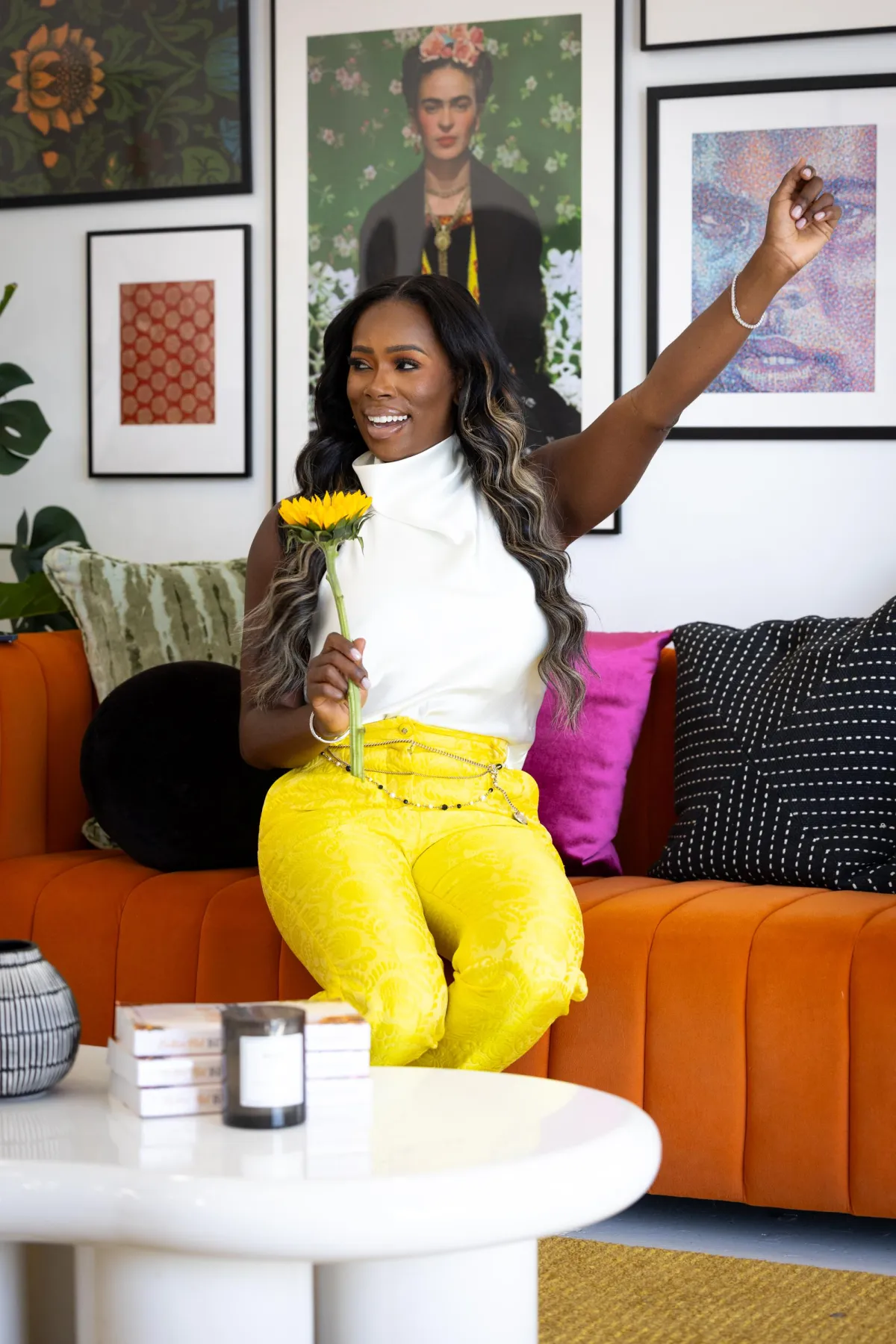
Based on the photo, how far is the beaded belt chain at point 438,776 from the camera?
86.3 inches

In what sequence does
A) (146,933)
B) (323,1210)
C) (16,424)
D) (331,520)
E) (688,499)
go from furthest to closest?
(16,424), (688,499), (146,933), (331,520), (323,1210)

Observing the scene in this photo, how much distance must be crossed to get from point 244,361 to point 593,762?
1.36 m

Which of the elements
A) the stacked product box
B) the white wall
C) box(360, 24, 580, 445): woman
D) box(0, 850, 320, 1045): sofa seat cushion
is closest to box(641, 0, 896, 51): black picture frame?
the white wall

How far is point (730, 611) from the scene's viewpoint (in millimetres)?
3205

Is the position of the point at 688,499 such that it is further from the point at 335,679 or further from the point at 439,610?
the point at 335,679

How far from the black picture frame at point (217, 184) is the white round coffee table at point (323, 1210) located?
2.58 metres

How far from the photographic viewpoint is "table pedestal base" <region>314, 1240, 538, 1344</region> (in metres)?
1.28

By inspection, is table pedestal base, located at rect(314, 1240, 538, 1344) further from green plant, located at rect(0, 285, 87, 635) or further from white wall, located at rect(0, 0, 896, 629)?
green plant, located at rect(0, 285, 87, 635)

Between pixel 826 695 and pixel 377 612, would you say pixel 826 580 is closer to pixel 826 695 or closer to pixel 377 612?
pixel 826 695

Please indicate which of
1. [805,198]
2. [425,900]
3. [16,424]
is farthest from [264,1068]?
[16,424]

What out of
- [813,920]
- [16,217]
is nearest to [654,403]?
[813,920]

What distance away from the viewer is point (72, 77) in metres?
3.60

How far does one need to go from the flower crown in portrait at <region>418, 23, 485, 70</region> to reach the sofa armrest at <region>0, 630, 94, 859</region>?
1472mm

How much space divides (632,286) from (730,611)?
0.70 meters
